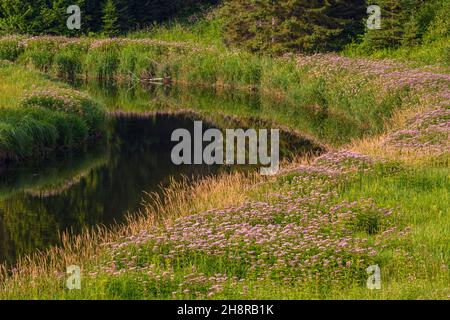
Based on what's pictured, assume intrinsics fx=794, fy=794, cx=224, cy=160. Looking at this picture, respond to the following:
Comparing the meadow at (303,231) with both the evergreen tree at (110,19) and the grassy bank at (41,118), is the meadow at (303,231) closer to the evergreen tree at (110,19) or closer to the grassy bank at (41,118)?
the grassy bank at (41,118)

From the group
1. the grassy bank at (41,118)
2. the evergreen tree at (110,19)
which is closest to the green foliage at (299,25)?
the evergreen tree at (110,19)

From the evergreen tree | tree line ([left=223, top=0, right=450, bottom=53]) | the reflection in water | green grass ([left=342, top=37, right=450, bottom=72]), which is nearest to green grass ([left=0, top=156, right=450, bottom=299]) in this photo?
the reflection in water

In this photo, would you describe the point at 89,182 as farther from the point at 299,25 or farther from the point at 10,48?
the point at 10,48

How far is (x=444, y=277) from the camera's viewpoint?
11.1 metres

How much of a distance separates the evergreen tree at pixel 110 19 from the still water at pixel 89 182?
2518 cm

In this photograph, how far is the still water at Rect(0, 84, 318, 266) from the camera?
17094 mm

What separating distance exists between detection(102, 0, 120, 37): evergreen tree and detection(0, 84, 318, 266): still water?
25176mm

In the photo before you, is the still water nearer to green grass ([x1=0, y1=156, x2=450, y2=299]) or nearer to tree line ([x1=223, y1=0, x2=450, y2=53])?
green grass ([x1=0, y1=156, x2=450, y2=299])

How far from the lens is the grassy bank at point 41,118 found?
904 inches

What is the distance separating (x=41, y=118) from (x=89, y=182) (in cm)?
378

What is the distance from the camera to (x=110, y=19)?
5728cm

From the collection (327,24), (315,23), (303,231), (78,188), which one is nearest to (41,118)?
(78,188)

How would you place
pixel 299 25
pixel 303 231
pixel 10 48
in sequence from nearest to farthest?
pixel 303 231
pixel 299 25
pixel 10 48
